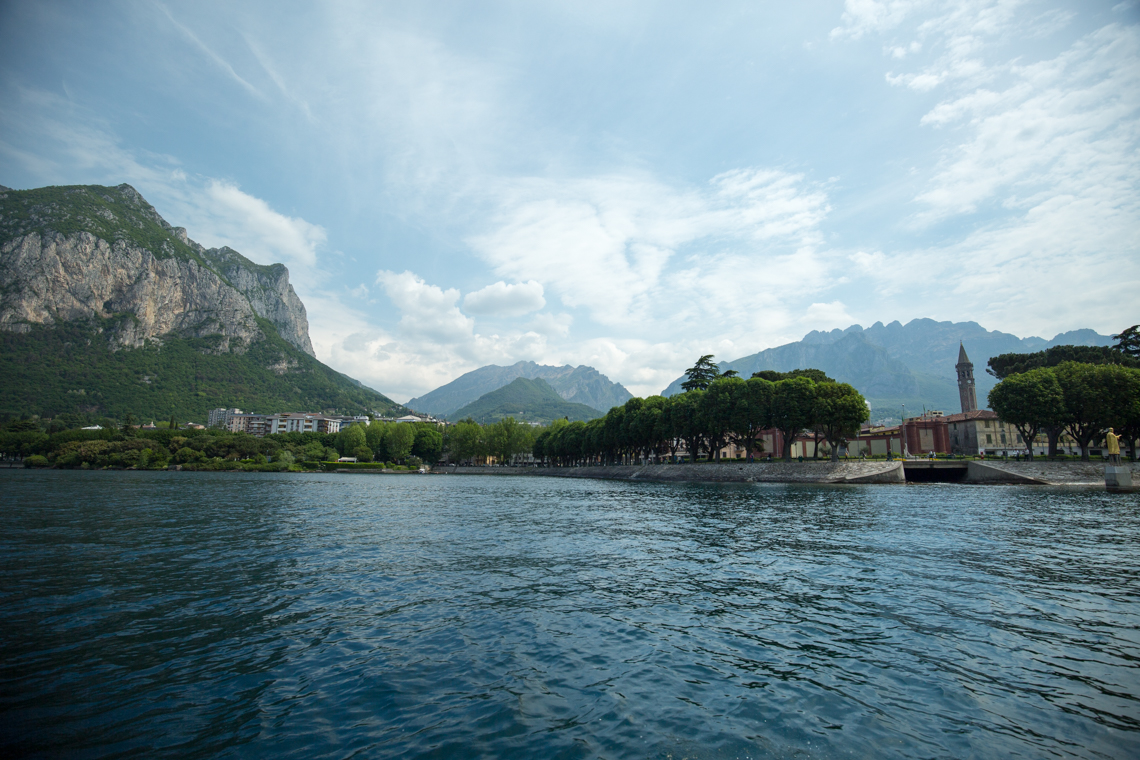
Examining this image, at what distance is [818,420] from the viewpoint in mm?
72125

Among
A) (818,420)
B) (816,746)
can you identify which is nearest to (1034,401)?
(818,420)

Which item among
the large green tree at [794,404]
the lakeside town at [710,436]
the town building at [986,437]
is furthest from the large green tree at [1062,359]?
the large green tree at [794,404]

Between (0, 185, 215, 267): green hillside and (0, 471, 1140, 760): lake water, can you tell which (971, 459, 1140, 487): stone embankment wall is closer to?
(0, 471, 1140, 760): lake water

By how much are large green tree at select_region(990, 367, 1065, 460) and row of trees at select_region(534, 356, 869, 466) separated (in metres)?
16.3

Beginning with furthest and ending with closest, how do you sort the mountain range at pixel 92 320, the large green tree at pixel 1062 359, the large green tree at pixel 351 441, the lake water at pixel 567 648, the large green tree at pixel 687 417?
the mountain range at pixel 92 320
the large green tree at pixel 351 441
the large green tree at pixel 687 417
the large green tree at pixel 1062 359
the lake water at pixel 567 648

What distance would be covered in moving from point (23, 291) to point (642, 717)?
219 m

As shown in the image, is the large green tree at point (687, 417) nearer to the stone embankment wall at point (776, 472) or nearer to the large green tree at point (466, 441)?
the stone embankment wall at point (776, 472)

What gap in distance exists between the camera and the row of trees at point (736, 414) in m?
72.0

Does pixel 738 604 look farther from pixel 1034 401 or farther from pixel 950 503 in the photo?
pixel 1034 401

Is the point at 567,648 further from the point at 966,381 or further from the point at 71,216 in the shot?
the point at 71,216

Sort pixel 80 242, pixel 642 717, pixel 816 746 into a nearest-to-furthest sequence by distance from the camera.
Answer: pixel 816 746 → pixel 642 717 → pixel 80 242

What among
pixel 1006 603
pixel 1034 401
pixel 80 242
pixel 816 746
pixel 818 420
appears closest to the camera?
pixel 816 746

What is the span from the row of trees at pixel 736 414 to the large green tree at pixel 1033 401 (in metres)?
16.3

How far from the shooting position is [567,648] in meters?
10.2
